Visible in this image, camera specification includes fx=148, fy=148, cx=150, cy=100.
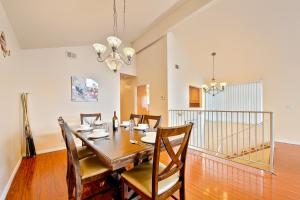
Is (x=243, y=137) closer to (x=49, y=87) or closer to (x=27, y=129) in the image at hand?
(x=49, y=87)

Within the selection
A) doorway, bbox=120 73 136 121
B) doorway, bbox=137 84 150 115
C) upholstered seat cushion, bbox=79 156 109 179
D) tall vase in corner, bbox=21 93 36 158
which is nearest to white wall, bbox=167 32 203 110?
doorway, bbox=137 84 150 115

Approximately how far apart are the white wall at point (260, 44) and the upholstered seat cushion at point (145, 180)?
3892 mm

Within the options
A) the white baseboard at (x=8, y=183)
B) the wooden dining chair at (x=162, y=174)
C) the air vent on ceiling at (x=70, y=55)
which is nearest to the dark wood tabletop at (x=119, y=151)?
the wooden dining chair at (x=162, y=174)

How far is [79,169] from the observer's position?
1.49 m

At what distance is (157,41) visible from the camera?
4805 millimetres

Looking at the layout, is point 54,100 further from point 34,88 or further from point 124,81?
point 124,81

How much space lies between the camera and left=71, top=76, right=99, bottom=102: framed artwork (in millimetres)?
4086

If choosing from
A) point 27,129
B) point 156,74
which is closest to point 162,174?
point 27,129

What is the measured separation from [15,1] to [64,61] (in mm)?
2004

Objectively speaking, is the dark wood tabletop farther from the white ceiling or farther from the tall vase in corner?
the tall vase in corner

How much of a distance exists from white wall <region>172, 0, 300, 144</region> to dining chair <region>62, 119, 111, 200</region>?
13.4ft

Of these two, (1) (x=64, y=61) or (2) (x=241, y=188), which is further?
(1) (x=64, y=61)

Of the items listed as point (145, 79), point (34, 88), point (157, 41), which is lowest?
point (34, 88)

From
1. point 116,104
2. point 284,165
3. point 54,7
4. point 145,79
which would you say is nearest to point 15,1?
point 54,7
